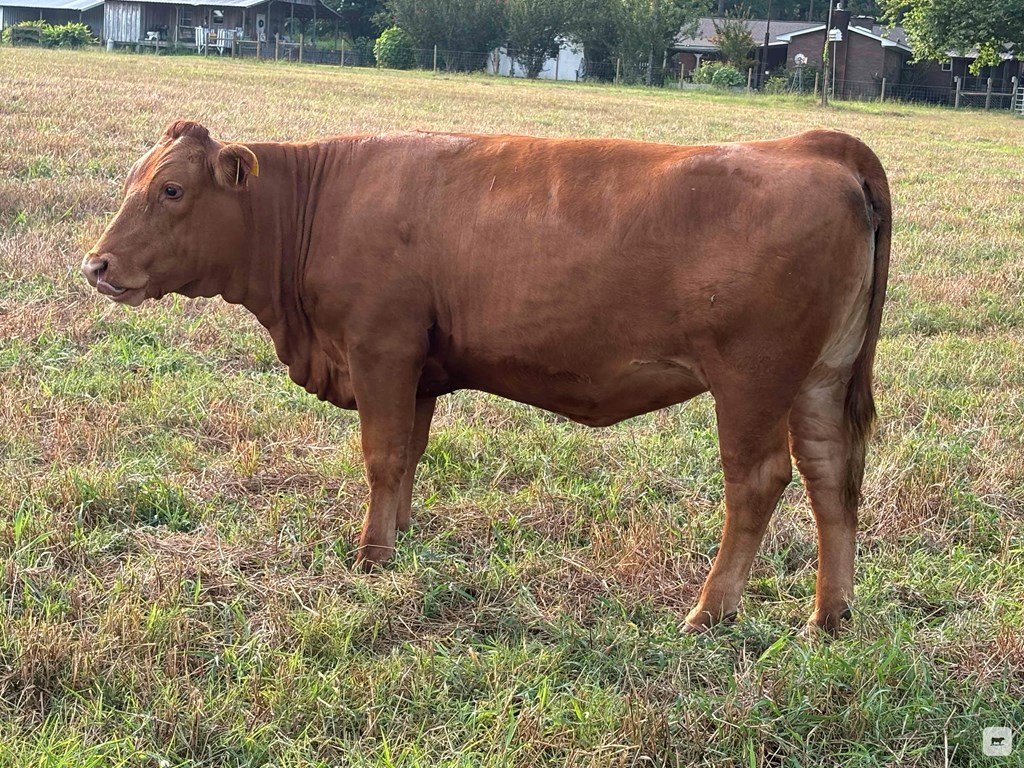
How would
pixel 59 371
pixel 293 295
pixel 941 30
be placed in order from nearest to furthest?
pixel 293 295 → pixel 59 371 → pixel 941 30

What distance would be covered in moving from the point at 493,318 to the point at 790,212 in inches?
46.9

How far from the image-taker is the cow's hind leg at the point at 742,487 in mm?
3893

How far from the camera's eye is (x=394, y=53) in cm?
5697

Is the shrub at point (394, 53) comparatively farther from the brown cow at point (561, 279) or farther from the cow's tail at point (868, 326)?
the cow's tail at point (868, 326)

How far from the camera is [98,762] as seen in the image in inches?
121

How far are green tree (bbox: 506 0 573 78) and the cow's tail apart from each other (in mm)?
58101

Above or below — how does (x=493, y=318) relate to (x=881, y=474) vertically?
above

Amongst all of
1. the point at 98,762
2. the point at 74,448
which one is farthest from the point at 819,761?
the point at 74,448

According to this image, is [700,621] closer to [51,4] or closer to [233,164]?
[233,164]

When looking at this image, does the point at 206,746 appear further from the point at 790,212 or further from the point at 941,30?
the point at 941,30

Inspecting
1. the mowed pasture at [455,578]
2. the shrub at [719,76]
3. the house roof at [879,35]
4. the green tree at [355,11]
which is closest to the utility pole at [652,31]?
the shrub at [719,76]

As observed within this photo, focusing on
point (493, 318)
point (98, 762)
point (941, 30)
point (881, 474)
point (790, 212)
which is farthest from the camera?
point (941, 30)

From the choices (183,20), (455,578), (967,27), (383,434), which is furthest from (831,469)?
(183,20)

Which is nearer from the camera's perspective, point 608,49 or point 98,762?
point 98,762
